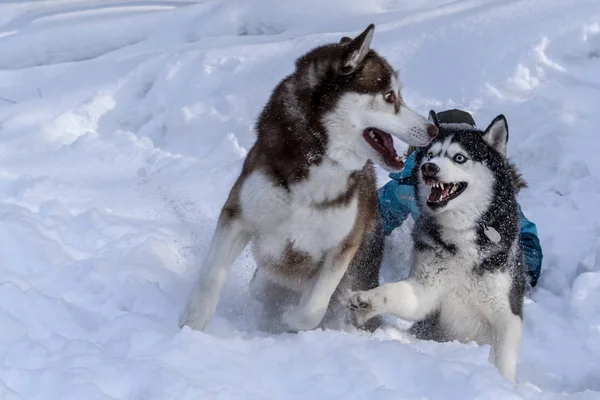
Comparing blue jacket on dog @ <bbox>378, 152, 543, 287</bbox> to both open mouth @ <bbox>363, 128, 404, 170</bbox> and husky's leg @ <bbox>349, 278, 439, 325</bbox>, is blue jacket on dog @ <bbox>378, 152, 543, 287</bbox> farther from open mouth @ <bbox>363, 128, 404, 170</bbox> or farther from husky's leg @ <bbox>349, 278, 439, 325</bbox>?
open mouth @ <bbox>363, 128, 404, 170</bbox>

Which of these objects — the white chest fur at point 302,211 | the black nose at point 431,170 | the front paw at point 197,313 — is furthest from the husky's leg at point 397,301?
the front paw at point 197,313

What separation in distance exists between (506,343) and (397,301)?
0.56 meters

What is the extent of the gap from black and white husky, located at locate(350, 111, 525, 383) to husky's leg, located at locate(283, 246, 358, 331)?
0.42 feet

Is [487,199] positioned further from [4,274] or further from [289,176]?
[4,274]

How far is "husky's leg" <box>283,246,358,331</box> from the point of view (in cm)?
345

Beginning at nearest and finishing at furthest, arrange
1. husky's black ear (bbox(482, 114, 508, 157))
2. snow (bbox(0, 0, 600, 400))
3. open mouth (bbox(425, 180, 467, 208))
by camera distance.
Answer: snow (bbox(0, 0, 600, 400)) < open mouth (bbox(425, 180, 467, 208)) < husky's black ear (bbox(482, 114, 508, 157))

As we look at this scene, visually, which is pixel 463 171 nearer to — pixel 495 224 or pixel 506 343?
pixel 495 224

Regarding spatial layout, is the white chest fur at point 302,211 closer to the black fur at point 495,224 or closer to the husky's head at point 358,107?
the husky's head at point 358,107

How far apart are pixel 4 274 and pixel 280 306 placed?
1.40 m

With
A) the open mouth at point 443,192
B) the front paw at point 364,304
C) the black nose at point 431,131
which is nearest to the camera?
the black nose at point 431,131

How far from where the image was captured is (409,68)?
6762mm

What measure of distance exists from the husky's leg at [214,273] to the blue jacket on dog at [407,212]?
119 centimetres

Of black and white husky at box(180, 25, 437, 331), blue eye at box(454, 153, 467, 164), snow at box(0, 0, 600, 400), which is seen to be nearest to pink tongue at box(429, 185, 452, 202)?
blue eye at box(454, 153, 467, 164)

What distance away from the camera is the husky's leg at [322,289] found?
345 cm
